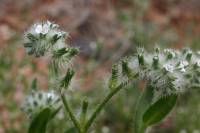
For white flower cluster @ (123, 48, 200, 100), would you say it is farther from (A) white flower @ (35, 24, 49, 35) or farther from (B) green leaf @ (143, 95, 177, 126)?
(A) white flower @ (35, 24, 49, 35)

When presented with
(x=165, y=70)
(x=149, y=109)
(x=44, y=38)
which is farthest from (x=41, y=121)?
(x=165, y=70)

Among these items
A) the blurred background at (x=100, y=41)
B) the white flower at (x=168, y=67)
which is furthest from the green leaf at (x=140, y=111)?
the blurred background at (x=100, y=41)

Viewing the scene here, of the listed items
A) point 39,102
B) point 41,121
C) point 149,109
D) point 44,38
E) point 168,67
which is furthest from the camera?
point 39,102

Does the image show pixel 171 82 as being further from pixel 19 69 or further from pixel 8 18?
pixel 8 18

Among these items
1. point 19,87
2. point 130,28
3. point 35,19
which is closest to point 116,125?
point 19,87

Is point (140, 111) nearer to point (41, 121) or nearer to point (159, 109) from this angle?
point (159, 109)

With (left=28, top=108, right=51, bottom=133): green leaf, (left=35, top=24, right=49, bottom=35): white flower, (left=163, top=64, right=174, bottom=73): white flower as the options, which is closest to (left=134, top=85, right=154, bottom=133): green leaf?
(left=163, top=64, right=174, bottom=73): white flower

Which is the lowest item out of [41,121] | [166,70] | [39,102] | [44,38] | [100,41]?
[41,121]
